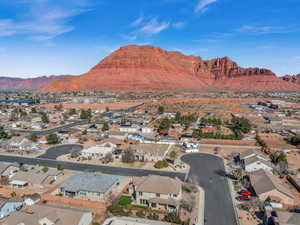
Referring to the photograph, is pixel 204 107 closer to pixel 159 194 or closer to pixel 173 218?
pixel 159 194

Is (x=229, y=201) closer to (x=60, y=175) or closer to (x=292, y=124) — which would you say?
(x=60, y=175)

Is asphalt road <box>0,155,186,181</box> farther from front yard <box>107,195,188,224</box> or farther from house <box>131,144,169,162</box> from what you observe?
front yard <box>107,195,188,224</box>

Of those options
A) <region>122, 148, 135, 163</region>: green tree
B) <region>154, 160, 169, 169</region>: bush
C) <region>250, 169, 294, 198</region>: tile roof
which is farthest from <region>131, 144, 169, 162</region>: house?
<region>250, 169, 294, 198</region>: tile roof

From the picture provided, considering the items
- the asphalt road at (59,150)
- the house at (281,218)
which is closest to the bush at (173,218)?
the house at (281,218)

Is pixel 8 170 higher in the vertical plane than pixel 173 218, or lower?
higher

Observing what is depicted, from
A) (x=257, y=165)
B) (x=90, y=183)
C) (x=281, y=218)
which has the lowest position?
(x=90, y=183)

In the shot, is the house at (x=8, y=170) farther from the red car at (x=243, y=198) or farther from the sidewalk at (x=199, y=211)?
the red car at (x=243, y=198)

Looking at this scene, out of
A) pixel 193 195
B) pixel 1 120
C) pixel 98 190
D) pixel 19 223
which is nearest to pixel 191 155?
pixel 193 195

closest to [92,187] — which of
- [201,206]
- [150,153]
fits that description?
[201,206]
